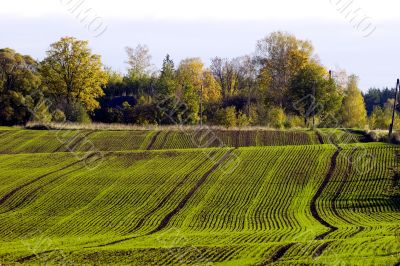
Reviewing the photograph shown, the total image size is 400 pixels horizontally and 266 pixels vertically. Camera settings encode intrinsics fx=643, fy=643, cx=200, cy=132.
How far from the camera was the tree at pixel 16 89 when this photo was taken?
89.4 metres

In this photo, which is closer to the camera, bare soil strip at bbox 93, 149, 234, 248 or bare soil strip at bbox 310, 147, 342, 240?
bare soil strip at bbox 310, 147, 342, 240

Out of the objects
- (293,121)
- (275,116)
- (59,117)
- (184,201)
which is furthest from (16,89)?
(184,201)

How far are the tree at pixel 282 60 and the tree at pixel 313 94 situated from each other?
42.4 ft

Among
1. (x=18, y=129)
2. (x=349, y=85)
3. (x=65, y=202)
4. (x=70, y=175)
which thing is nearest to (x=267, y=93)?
(x=349, y=85)

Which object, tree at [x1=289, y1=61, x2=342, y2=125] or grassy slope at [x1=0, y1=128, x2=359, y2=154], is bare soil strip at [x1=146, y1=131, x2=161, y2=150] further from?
tree at [x1=289, y1=61, x2=342, y2=125]

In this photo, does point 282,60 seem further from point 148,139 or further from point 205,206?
point 205,206

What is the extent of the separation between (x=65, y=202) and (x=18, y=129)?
35138 millimetres

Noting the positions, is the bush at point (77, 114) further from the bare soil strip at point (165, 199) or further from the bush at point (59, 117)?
the bare soil strip at point (165, 199)

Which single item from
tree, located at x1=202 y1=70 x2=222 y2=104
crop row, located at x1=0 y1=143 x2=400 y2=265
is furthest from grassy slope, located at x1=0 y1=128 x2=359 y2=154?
tree, located at x1=202 y1=70 x2=222 y2=104

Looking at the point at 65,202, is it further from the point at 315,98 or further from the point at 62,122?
the point at 315,98

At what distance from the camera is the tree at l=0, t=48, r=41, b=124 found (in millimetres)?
89438

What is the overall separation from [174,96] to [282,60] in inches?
914

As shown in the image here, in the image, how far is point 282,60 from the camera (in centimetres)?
10662

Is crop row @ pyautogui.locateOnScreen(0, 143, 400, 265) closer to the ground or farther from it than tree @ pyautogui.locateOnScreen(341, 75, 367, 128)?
closer to the ground
